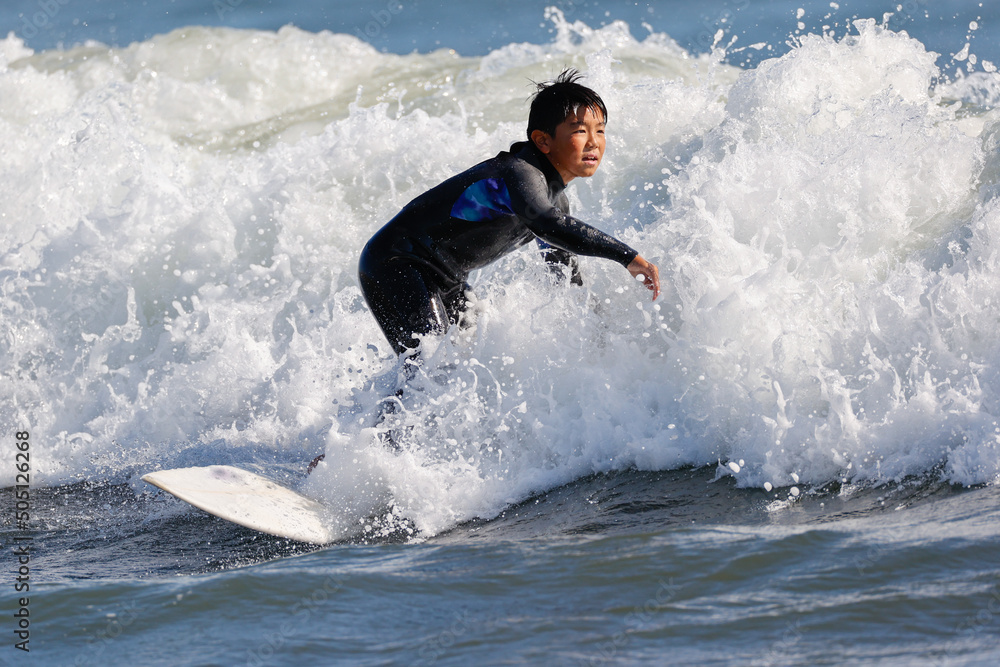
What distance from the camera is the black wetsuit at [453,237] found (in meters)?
3.94

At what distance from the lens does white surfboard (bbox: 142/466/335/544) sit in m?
3.64

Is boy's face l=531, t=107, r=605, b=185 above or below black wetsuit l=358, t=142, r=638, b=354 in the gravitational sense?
above

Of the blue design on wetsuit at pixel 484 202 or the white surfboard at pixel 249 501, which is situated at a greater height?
the blue design on wetsuit at pixel 484 202

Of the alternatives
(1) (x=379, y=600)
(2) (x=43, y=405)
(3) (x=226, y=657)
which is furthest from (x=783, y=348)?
(2) (x=43, y=405)

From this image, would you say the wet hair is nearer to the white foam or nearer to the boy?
the boy

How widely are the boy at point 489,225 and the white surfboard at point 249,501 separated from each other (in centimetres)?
83

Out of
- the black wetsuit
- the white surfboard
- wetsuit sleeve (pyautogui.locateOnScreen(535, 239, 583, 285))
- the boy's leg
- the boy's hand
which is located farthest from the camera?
wetsuit sleeve (pyautogui.locateOnScreen(535, 239, 583, 285))

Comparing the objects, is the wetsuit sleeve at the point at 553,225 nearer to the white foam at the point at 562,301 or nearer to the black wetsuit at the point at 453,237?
the black wetsuit at the point at 453,237

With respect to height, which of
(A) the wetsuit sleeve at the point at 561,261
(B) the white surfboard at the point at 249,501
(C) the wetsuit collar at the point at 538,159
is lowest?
(B) the white surfboard at the point at 249,501

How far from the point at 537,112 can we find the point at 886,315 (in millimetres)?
1838

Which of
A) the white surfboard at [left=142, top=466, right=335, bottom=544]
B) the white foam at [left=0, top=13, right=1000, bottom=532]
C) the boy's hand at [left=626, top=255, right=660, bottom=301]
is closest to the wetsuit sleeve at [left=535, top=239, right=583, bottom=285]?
the white foam at [left=0, top=13, right=1000, bottom=532]

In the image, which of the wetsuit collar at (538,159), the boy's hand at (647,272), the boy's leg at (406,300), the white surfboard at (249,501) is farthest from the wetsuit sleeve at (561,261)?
the white surfboard at (249,501)

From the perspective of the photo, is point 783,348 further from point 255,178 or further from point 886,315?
point 255,178

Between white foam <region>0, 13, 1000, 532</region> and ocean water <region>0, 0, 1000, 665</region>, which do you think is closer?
ocean water <region>0, 0, 1000, 665</region>
